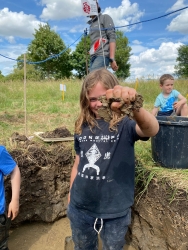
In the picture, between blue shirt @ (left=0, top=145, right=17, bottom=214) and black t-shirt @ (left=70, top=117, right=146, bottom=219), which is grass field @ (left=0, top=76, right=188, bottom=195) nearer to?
black t-shirt @ (left=70, top=117, right=146, bottom=219)

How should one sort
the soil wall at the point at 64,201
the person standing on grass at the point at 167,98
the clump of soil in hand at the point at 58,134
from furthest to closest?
the person standing on grass at the point at 167,98, the clump of soil in hand at the point at 58,134, the soil wall at the point at 64,201

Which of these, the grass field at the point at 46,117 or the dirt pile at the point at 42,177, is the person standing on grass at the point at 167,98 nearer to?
the grass field at the point at 46,117

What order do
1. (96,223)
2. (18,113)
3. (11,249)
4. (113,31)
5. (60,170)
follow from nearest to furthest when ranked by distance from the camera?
(96,223) → (11,249) → (60,170) → (113,31) → (18,113)

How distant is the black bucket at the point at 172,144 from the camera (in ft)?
6.63

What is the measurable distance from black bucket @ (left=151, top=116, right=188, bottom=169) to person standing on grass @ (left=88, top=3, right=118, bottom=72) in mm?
1620

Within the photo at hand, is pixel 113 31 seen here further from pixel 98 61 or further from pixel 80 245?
pixel 80 245

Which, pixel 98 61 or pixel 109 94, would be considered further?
pixel 98 61

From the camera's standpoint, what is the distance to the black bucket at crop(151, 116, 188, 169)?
2.02 m

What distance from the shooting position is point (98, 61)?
3430 mm

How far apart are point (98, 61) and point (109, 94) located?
2647 millimetres

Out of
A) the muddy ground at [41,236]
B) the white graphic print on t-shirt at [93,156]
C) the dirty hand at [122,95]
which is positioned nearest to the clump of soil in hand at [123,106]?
the dirty hand at [122,95]

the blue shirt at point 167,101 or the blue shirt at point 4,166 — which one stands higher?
the blue shirt at point 167,101

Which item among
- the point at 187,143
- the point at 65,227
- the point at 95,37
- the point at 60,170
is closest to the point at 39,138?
the point at 60,170

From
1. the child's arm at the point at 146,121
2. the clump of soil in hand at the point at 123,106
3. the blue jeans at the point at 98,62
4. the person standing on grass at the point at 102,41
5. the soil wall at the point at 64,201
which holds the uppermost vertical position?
the person standing on grass at the point at 102,41
